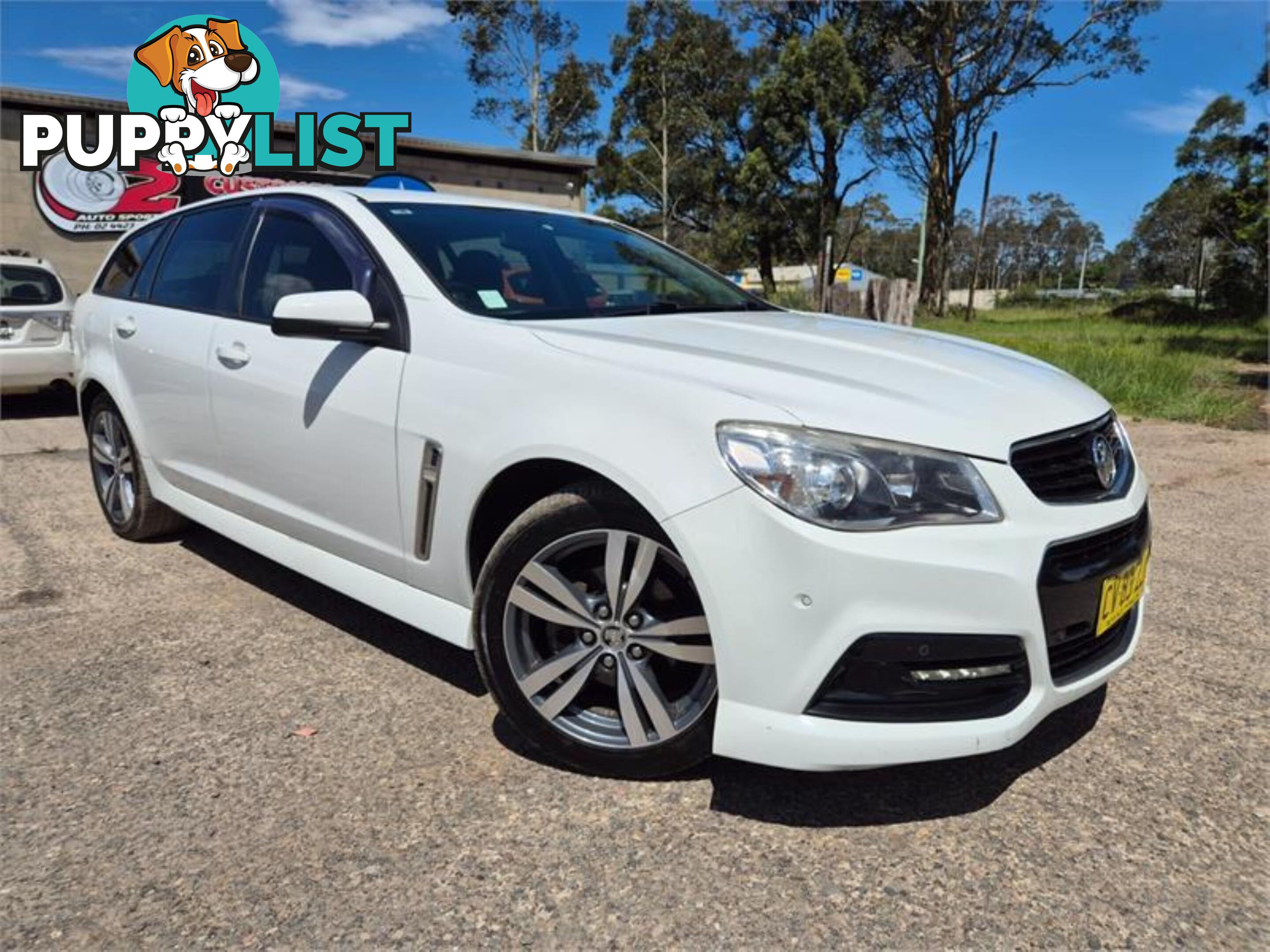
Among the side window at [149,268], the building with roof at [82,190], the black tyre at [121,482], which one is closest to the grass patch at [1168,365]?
the side window at [149,268]

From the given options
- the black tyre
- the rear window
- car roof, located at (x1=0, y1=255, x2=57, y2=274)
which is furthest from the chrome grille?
car roof, located at (x1=0, y1=255, x2=57, y2=274)

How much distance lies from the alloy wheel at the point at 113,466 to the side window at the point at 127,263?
60 cm

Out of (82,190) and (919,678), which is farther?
(82,190)

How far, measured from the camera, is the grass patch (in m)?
8.80

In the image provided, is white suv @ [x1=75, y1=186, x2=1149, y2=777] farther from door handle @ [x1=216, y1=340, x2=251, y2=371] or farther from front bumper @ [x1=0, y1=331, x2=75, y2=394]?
front bumper @ [x1=0, y1=331, x2=75, y2=394]

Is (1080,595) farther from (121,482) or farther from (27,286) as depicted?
(27,286)

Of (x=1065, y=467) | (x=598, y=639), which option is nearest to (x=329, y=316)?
(x=598, y=639)

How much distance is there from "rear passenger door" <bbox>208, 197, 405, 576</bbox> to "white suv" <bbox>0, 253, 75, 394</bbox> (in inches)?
228

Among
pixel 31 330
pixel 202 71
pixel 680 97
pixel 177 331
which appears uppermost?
pixel 680 97

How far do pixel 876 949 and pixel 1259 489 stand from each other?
5.24 m

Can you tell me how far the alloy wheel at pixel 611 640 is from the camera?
2219mm

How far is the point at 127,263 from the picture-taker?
4.52 metres

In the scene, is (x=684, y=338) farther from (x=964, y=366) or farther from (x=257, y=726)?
(x=257, y=726)

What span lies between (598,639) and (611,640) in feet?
0.13
